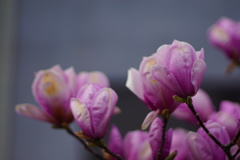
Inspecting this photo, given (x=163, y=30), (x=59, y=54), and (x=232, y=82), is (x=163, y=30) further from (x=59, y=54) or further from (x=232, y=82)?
(x=59, y=54)

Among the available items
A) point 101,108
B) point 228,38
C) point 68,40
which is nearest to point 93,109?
point 101,108

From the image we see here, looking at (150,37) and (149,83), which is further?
A: (150,37)

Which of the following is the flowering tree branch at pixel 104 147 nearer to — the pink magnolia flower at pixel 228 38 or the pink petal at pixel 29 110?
the pink petal at pixel 29 110

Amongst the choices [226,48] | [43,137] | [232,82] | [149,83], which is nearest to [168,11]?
[232,82]

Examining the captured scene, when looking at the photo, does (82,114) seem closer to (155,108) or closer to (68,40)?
(155,108)

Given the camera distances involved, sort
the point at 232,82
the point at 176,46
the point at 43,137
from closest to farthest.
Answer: the point at 176,46
the point at 232,82
the point at 43,137
